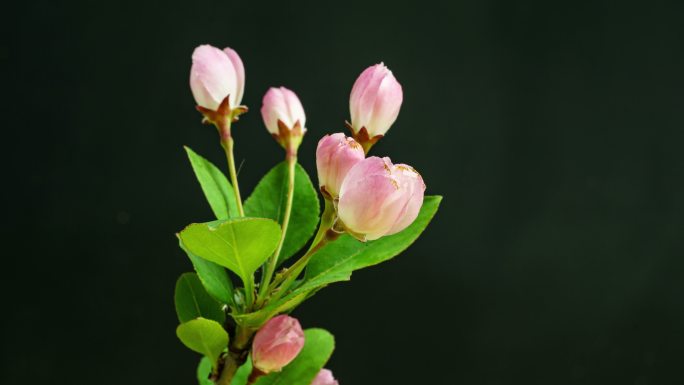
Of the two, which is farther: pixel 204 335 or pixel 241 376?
pixel 241 376

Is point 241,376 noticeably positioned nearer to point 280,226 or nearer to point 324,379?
point 324,379

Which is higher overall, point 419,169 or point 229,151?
point 229,151

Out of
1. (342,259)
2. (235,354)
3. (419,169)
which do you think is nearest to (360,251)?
(342,259)

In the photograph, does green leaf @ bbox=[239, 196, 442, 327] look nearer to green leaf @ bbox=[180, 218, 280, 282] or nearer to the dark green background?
green leaf @ bbox=[180, 218, 280, 282]

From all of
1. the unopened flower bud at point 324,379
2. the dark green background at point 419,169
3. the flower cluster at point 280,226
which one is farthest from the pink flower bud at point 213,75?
the dark green background at point 419,169

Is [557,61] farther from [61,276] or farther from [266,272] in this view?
[266,272]

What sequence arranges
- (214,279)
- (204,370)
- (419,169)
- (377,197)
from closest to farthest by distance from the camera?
(377,197) < (214,279) < (204,370) < (419,169)

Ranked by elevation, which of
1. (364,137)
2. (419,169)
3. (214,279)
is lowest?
(419,169)

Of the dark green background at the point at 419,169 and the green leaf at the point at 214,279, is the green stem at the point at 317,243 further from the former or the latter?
the dark green background at the point at 419,169
